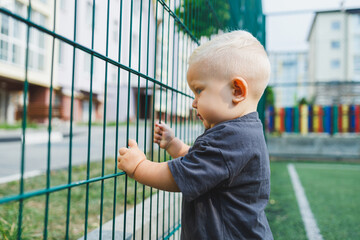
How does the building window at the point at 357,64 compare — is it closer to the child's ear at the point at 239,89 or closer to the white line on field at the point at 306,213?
the white line on field at the point at 306,213

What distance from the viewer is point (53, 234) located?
212 centimetres

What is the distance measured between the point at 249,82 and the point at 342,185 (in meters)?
4.76

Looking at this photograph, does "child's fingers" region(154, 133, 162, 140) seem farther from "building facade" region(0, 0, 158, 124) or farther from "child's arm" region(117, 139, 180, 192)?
"building facade" region(0, 0, 158, 124)

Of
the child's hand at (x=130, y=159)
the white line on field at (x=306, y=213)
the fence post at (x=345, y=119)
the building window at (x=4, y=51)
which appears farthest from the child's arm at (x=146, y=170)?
the building window at (x=4, y=51)

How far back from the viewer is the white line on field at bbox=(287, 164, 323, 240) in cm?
273

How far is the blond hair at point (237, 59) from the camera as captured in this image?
1.03m

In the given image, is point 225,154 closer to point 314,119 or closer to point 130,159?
point 130,159

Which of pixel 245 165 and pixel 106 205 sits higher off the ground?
pixel 245 165

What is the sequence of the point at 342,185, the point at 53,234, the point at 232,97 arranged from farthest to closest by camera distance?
the point at 342,185 < the point at 53,234 < the point at 232,97

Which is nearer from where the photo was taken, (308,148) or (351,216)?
(351,216)

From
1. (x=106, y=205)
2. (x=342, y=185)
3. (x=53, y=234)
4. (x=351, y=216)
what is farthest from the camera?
(x=342, y=185)

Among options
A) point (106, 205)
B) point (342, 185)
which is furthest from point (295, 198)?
point (106, 205)

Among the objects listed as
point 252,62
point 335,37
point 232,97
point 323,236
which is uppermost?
point 335,37

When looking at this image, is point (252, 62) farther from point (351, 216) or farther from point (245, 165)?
point (351, 216)
